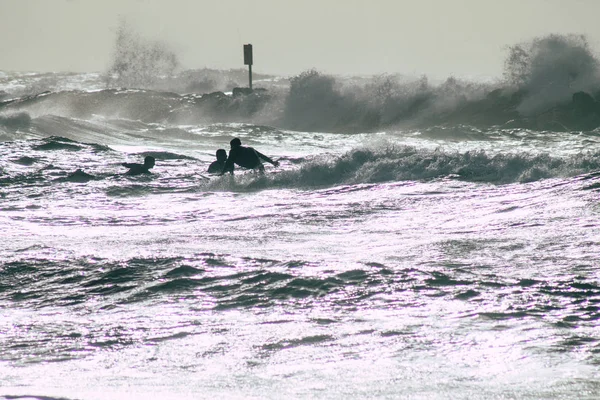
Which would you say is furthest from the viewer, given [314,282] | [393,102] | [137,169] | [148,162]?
[393,102]

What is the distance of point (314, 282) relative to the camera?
6.32m

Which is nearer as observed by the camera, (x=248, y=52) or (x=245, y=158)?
(x=245, y=158)

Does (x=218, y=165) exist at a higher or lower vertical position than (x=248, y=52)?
lower

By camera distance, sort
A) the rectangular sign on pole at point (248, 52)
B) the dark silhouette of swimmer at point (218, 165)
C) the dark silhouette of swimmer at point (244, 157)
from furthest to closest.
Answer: the rectangular sign on pole at point (248, 52)
the dark silhouette of swimmer at point (218, 165)
the dark silhouette of swimmer at point (244, 157)

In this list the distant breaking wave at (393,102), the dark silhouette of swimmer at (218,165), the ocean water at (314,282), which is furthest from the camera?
the distant breaking wave at (393,102)

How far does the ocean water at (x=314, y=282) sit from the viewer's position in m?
4.25

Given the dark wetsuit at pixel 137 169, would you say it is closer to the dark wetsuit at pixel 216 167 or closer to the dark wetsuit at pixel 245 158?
the dark wetsuit at pixel 216 167

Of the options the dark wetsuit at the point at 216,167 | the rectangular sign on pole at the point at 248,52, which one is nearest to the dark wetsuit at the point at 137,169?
the dark wetsuit at the point at 216,167

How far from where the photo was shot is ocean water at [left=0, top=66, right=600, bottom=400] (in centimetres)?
425

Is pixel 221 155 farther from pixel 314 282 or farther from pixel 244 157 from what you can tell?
pixel 314 282

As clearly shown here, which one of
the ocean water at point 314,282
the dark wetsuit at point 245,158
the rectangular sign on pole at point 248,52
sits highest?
the rectangular sign on pole at point 248,52

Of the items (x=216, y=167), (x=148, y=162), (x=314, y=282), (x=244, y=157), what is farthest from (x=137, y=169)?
(x=314, y=282)

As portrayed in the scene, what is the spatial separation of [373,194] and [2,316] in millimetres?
6787

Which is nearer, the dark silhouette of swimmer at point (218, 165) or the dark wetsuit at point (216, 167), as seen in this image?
the dark silhouette of swimmer at point (218, 165)
